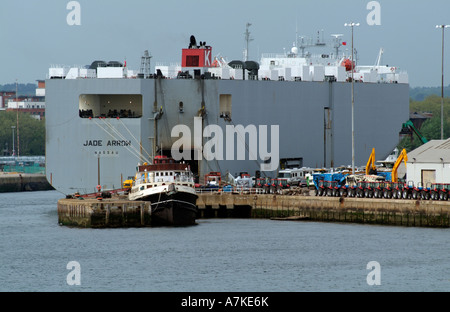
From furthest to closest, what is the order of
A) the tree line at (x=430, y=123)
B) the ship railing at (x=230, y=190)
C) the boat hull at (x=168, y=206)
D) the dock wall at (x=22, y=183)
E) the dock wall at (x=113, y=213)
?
the tree line at (x=430, y=123) < the dock wall at (x=22, y=183) < the ship railing at (x=230, y=190) < the boat hull at (x=168, y=206) < the dock wall at (x=113, y=213)

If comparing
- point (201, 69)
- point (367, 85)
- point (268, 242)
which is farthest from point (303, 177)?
point (268, 242)

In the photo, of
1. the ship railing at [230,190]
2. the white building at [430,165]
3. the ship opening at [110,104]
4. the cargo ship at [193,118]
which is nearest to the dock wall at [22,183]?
the cargo ship at [193,118]

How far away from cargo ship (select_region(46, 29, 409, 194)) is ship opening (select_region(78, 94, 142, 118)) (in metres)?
0.06

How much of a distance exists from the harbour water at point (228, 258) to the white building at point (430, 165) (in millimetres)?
5064

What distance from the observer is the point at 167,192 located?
58719 millimetres

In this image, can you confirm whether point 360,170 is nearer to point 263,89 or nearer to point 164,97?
point 263,89

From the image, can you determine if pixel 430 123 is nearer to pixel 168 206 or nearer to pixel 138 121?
pixel 138 121

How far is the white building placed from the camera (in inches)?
2365

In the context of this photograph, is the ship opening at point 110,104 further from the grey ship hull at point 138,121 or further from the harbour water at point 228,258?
the harbour water at point 228,258

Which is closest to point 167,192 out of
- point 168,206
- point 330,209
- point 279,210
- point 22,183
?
point 168,206

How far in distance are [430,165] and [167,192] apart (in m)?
13.6

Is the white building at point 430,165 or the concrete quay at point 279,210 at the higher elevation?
the white building at point 430,165

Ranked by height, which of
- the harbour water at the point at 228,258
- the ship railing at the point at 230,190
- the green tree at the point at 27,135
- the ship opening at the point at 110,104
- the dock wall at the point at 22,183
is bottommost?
the harbour water at the point at 228,258

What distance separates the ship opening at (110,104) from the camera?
244ft
